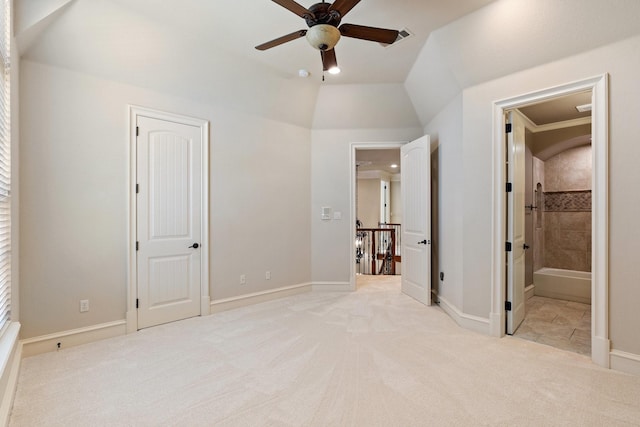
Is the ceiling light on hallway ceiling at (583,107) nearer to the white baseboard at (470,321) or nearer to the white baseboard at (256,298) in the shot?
the white baseboard at (470,321)

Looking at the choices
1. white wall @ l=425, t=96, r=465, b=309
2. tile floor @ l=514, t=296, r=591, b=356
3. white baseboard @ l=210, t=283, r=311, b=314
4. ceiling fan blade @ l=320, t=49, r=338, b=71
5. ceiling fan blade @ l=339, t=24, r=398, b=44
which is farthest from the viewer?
white baseboard @ l=210, t=283, r=311, b=314

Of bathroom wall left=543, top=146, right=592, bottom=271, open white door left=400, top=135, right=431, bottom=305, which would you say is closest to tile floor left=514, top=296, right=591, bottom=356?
bathroom wall left=543, top=146, right=592, bottom=271

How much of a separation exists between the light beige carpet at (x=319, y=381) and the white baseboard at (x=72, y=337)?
0.09 m

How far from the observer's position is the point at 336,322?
3.53m

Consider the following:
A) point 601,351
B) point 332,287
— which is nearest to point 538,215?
point 601,351

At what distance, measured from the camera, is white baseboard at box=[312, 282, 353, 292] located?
497 centimetres

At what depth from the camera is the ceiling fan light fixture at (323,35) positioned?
2.18 meters

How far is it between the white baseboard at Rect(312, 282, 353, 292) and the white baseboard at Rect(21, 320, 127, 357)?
Result: 8.87ft

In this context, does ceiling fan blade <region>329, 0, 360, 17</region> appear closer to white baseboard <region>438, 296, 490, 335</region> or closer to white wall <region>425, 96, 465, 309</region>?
white wall <region>425, 96, 465, 309</region>

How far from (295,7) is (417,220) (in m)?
3.26

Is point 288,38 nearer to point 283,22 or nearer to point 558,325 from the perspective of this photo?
point 283,22

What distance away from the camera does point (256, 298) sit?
4.30 meters

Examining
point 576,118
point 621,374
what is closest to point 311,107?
point 576,118

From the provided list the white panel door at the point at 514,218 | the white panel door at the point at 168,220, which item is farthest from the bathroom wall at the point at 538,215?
the white panel door at the point at 168,220
